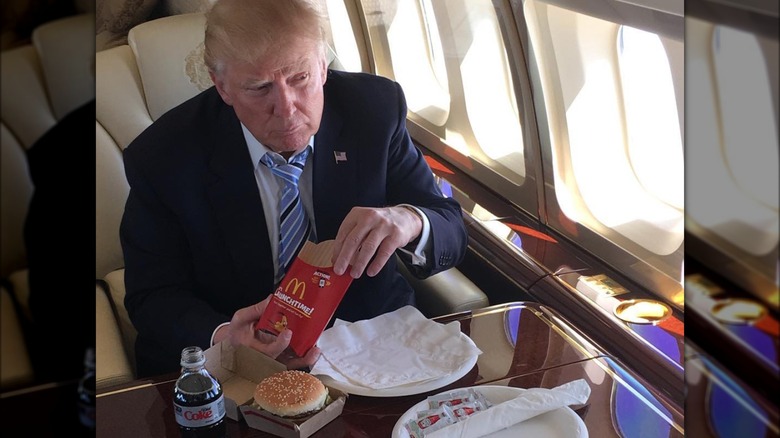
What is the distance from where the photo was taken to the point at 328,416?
4.30 feet

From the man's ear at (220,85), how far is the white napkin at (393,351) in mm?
525

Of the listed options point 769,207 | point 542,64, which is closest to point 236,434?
point 769,207

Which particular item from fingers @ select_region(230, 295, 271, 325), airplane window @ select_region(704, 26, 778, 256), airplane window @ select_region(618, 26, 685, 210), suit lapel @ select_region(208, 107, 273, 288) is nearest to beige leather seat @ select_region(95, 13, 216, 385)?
suit lapel @ select_region(208, 107, 273, 288)

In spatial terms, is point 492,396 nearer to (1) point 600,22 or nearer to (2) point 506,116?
(1) point 600,22

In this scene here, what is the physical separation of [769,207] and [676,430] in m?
1.13

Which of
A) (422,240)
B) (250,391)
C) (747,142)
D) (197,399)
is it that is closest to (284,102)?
(422,240)

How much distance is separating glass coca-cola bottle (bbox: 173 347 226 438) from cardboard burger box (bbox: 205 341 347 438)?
0.07 metres

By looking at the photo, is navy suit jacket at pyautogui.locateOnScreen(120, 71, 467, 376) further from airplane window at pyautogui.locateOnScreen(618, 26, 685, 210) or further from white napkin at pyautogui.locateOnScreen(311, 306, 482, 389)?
airplane window at pyautogui.locateOnScreen(618, 26, 685, 210)

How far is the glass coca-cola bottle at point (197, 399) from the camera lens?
1.22 meters

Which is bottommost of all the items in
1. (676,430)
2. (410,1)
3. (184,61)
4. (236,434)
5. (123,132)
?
(236,434)

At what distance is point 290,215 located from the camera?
1891 mm

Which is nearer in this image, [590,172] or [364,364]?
[364,364]

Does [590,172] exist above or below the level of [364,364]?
above

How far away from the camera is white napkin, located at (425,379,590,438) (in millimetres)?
1274
